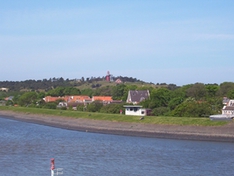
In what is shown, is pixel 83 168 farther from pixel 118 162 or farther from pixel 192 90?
pixel 192 90

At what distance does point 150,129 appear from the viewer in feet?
172

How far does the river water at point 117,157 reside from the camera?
89.3 ft

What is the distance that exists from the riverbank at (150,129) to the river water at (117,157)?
9.55 feet

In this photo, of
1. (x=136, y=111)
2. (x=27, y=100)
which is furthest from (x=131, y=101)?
(x=27, y=100)

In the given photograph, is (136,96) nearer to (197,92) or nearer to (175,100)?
(197,92)

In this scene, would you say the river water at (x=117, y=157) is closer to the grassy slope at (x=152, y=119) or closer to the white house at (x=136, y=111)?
the grassy slope at (x=152, y=119)

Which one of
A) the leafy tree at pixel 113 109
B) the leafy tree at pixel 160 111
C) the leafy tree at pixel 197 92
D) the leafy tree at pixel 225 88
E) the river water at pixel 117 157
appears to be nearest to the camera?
the river water at pixel 117 157

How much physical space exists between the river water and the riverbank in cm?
291

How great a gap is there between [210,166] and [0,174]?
13.6 metres

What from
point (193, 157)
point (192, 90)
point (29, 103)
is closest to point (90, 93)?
point (29, 103)

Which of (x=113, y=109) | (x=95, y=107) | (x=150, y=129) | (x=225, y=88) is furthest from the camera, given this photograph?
(x=225, y=88)

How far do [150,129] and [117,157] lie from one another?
19951 millimetres

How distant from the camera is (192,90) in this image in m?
87.8

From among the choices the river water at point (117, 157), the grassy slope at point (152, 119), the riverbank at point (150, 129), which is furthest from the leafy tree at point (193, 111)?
the river water at point (117, 157)
